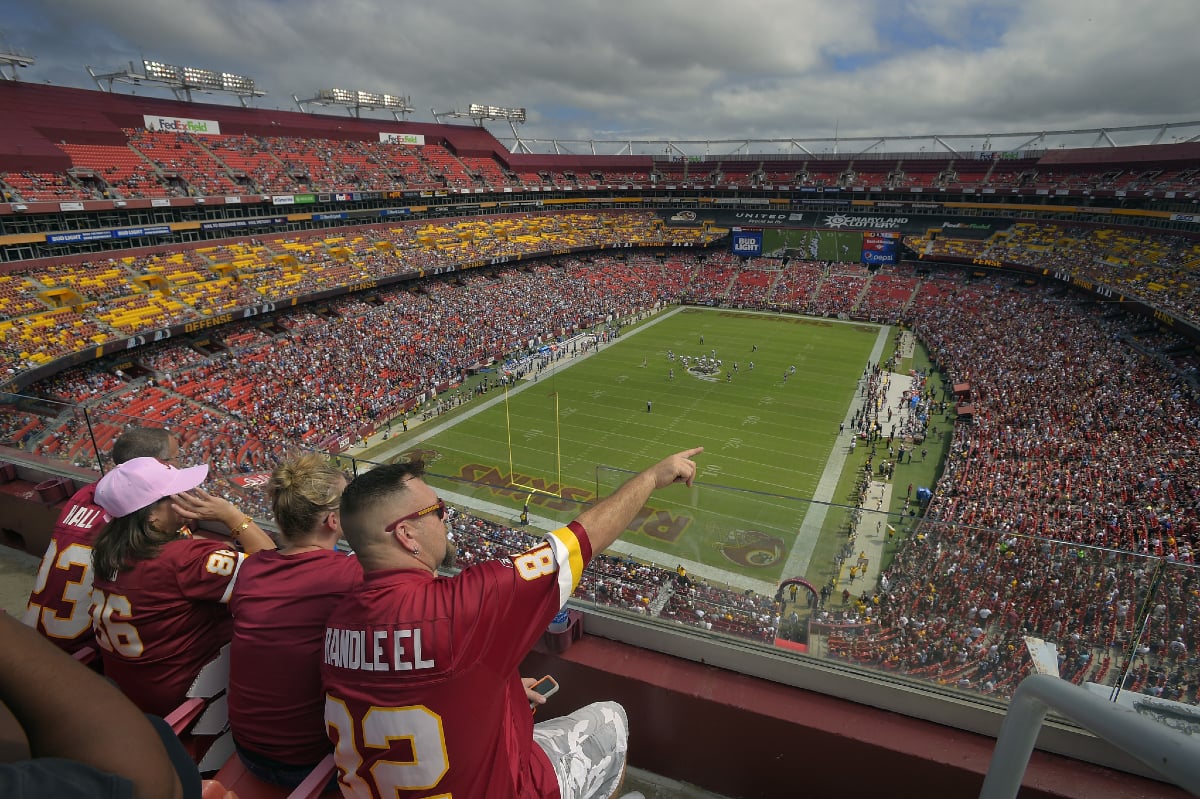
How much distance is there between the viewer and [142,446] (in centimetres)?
333

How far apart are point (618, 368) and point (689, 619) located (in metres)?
31.1

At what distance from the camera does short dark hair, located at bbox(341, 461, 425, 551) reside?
184 cm

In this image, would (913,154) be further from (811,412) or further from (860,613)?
(860,613)

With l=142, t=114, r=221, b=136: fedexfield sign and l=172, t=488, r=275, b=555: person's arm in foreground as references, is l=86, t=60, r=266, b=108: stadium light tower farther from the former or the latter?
l=172, t=488, r=275, b=555: person's arm in foreground

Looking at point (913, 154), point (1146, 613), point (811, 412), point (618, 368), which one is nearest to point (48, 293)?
point (618, 368)

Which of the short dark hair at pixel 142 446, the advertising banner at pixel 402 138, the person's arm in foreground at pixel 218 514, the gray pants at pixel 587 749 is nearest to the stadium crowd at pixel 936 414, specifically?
the gray pants at pixel 587 749

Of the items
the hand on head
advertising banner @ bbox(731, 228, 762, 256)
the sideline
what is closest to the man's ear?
the sideline

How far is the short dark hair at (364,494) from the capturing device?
1845 millimetres

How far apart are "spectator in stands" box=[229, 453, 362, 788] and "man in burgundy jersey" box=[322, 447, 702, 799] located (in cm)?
35

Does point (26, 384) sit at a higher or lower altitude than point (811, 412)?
lower

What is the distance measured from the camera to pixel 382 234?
44875 millimetres

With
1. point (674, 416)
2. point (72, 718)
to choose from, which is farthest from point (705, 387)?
point (72, 718)

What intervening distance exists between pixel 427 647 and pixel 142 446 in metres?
2.64

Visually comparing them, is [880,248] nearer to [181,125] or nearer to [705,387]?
[705,387]
